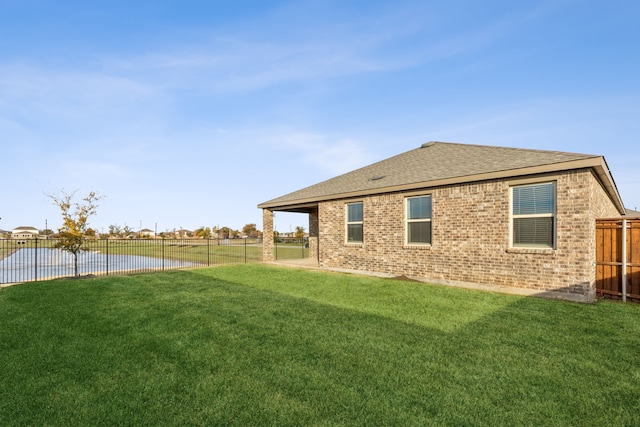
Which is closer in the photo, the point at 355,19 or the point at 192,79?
the point at 355,19

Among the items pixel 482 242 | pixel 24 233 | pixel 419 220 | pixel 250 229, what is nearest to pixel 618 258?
pixel 482 242

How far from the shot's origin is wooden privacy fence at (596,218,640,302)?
7.48 meters

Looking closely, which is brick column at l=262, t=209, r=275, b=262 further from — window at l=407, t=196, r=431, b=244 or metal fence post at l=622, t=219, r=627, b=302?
metal fence post at l=622, t=219, r=627, b=302

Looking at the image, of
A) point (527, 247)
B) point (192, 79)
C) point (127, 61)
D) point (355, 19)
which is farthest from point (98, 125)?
point (527, 247)

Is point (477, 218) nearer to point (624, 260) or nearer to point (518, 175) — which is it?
point (518, 175)

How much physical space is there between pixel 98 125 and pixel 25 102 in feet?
8.86

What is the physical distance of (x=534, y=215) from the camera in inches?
317

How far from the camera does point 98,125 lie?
1445 cm

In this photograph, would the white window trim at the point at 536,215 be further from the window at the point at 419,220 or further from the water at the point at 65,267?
the water at the point at 65,267

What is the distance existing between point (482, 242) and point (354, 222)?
16.6 feet

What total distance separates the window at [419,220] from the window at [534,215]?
2.54m

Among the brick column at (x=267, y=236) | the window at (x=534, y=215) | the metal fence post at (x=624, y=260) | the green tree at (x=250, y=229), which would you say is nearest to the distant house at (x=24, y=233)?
the green tree at (x=250, y=229)

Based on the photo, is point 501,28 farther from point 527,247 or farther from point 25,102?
point 25,102

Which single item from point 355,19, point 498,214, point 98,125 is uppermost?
point 355,19
